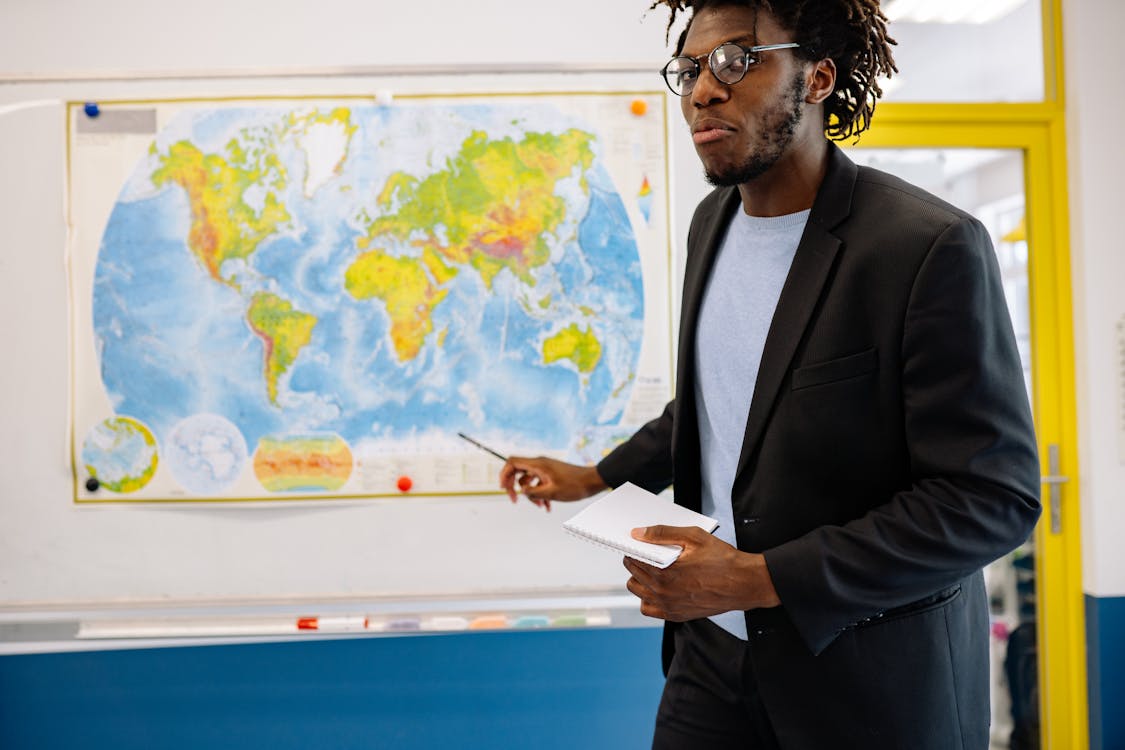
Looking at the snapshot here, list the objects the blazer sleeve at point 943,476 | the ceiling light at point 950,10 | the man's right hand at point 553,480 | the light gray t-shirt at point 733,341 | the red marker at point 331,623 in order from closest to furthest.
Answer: the blazer sleeve at point 943,476 → the light gray t-shirt at point 733,341 → the man's right hand at point 553,480 → the red marker at point 331,623 → the ceiling light at point 950,10

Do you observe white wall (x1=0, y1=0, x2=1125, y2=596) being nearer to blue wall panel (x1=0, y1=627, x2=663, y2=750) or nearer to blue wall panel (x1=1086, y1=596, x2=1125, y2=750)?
blue wall panel (x1=0, y1=627, x2=663, y2=750)

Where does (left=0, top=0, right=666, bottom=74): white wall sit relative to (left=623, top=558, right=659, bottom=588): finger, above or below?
above

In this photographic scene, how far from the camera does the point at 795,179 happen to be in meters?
1.16

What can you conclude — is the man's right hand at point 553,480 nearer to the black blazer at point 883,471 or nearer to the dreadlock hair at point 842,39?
the black blazer at point 883,471

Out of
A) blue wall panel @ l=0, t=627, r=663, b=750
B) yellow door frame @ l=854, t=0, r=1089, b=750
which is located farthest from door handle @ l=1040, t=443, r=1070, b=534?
blue wall panel @ l=0, t=627, r=663, b=750

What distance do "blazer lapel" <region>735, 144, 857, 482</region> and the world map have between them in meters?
0.86

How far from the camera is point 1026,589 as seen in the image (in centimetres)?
236

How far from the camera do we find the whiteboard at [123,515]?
6.26 feet

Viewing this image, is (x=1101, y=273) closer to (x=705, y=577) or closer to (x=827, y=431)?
(x=827, y=431)

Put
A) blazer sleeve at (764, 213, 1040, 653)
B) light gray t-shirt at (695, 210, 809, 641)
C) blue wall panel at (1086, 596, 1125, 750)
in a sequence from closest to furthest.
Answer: blazer sleeve at (764, 213, 1040, 653) < light gray t-shirt at (695, 210, 809, 641) < blue wall panel at (1086, 596, 1125, 750)

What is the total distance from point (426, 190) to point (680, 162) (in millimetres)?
621

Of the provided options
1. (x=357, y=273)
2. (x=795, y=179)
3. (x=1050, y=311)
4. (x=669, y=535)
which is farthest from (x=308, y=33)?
(x=1050, y=311)

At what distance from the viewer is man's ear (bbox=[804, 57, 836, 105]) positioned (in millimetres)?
1147

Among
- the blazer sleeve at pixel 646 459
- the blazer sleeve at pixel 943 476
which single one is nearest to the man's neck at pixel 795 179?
the blazer sleeve at pixel 943 476
